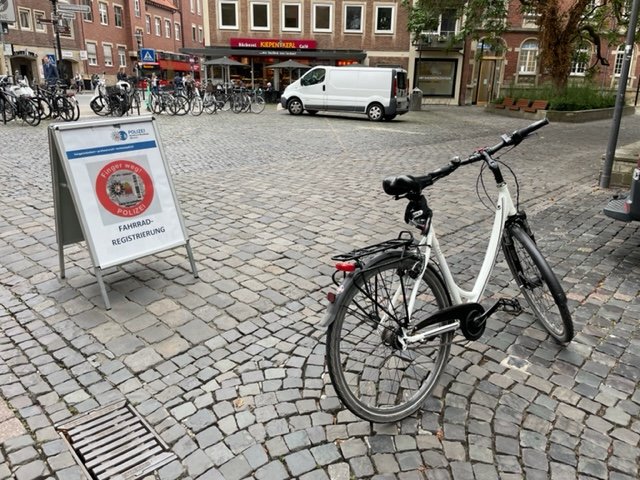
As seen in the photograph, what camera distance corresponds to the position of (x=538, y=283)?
11.4 ft

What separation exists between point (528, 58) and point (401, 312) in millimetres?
42279

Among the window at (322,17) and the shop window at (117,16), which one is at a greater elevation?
the shop window at (117,16)

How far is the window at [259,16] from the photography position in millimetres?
35500

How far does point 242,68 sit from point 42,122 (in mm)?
22313

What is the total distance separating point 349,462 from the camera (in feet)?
7.94

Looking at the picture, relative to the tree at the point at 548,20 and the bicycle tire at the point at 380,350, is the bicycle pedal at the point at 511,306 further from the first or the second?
the tree at the point at 548,20

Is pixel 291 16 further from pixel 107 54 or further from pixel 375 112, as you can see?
pixel 107 54

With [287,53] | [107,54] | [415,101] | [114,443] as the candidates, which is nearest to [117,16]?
[107,54]

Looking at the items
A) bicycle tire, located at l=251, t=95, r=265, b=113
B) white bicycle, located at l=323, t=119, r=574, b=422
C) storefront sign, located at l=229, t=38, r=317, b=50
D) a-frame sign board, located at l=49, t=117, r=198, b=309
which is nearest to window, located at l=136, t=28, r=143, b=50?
storefront sign, located at l=229, t=38, r=317, b=50

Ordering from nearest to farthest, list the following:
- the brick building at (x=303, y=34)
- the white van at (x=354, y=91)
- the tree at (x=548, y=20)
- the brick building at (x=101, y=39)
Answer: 1. the white van at (x=354, y=91)
2. the tree at (x=548, y=20)
3. the brick building at (x=303, y=34)
4. the brick building at (x=101, y=39)

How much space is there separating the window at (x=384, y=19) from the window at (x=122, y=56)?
99.6 ft

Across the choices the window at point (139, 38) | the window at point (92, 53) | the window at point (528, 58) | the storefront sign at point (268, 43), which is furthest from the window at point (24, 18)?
the window at point (528, 58)

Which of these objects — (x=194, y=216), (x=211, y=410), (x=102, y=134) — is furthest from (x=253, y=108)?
(x=211, y=410)

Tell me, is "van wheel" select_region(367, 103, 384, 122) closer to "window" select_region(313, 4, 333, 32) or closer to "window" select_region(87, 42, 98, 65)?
"window" select_region(313, 4, 333, 32)
